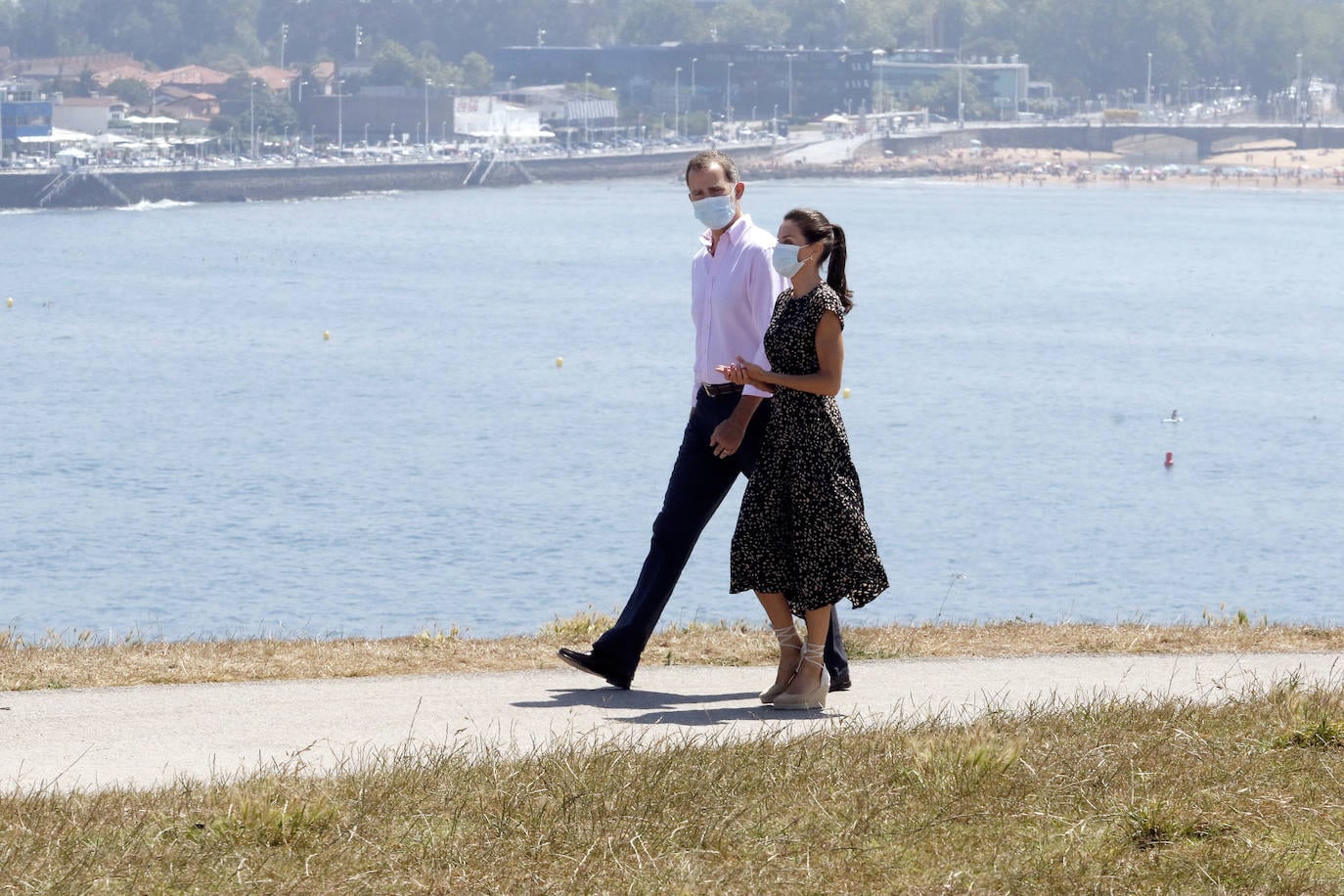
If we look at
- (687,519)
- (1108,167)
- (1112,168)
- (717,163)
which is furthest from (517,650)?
(1108,167)

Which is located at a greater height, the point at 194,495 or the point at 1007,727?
the point at 1007,727

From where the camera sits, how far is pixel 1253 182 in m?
152

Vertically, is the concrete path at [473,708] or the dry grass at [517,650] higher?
the concrete path at [473,708]

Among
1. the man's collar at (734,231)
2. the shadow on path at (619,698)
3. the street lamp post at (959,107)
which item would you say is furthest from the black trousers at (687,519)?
the street lamp post at (959,107)

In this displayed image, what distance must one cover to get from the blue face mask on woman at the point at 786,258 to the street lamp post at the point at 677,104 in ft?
560

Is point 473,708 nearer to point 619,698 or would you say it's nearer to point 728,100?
point 619,698

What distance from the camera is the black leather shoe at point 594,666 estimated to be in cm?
650

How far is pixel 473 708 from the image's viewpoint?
20.5 feet

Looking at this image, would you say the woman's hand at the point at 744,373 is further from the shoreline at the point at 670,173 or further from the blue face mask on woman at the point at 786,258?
the shoreline at the point at 670,173

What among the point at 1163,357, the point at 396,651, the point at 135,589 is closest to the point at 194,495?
the point at 135,589

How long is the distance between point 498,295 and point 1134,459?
3525 cm

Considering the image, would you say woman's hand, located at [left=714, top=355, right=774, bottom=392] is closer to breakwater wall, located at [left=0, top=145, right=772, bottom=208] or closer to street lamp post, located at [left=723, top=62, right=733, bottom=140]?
breakwater wall, located at [left=0, top=145, right=772, bottom=208]

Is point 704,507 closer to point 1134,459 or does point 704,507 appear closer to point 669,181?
point 1134,459

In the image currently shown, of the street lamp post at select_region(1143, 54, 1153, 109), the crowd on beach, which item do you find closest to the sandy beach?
the crowd on beach
